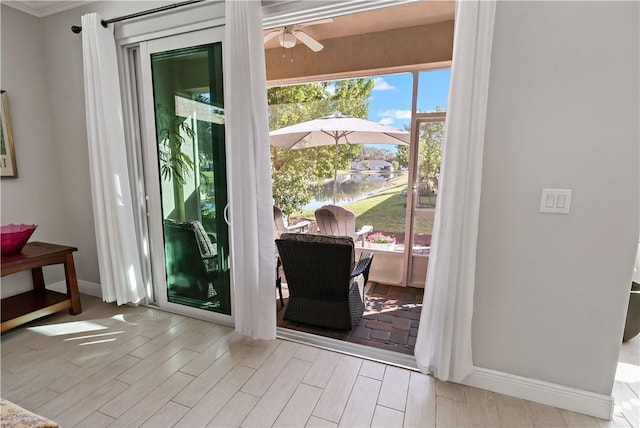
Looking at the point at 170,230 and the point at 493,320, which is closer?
the point at 493,320

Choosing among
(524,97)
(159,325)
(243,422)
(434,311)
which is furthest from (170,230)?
(524,97)

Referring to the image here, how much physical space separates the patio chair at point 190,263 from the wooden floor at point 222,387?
1.29 feet

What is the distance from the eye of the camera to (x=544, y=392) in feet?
5.79

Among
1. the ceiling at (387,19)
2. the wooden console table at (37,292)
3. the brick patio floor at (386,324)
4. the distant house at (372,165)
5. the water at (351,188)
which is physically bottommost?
the brick patio floor at (386,324)

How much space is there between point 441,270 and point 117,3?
3.23 metres

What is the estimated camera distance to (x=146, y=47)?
248cm

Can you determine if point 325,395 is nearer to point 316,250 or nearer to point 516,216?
point 316,250

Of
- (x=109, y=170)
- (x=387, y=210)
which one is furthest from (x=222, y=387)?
(x=387, y=210)

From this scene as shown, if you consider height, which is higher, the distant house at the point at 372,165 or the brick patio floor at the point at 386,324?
the distant house at the point at 372,165

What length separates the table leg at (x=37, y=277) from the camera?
289cm

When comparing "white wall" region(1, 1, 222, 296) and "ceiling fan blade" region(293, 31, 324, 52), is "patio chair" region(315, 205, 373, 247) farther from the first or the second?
"white wall" region(1, 1, 222, 296)

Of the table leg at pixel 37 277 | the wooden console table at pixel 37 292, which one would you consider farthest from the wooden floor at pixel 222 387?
the table leg at pixel 37 277

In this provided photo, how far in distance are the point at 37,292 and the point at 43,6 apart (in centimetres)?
263

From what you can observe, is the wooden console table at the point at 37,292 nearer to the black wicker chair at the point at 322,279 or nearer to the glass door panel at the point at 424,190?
the black wicker chair at the point at 322,279
